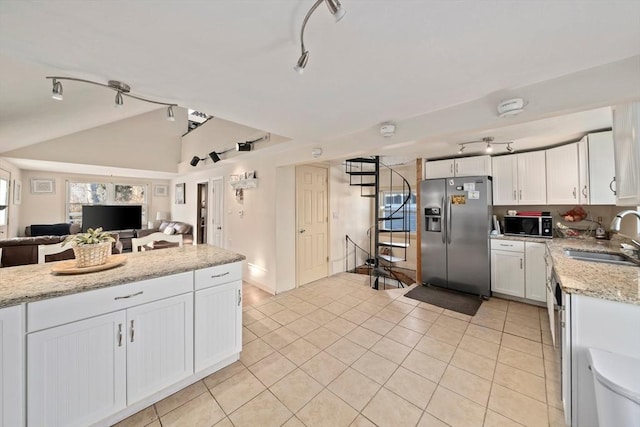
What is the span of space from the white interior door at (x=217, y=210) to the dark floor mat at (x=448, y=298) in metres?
3.97

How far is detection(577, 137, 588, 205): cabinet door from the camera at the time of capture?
2799 mm

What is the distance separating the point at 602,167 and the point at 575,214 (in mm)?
838

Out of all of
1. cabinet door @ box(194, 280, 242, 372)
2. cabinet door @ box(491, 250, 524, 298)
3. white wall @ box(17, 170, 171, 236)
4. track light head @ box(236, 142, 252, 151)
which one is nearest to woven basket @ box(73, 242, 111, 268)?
cabinet door @ box(194, 280, 242, 372)

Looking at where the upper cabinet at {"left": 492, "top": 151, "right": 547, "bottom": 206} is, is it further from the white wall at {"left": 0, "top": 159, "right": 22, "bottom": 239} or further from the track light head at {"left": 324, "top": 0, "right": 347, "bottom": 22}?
the white wall at {"left": 0, "top": 159, "right": 22, "bottom": 239}

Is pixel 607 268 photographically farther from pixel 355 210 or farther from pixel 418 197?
pixel 355 210

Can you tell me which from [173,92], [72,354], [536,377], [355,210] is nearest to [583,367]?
[536,377]

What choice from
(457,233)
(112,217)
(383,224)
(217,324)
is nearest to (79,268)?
(217,324)

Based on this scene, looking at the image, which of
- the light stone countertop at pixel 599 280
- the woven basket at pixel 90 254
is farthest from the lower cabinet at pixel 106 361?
the light stone countertop at pixel 599 280

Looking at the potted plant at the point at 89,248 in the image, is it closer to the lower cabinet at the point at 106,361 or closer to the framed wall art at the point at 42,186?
the lower cabinet at the point at 106,361

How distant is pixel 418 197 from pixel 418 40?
3071 millimetres

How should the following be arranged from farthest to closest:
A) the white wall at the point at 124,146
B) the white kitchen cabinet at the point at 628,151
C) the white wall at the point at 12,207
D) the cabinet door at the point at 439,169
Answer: the white wall at the point at 124,146, the white wall at the point at 12,207, the cabinet door at the point at 439,169, the white kitchen cabinet at the point at 628,151

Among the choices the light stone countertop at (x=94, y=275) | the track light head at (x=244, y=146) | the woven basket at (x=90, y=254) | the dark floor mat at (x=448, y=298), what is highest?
the track light head at (x=244, y=146)

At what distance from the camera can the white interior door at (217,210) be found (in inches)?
201

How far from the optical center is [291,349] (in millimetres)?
2285
